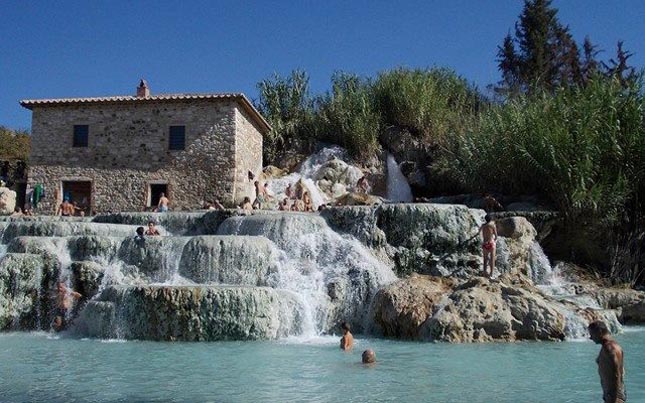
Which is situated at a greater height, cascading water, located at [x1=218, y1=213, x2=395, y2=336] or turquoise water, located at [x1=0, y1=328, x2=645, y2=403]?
cascading water, located at [x1=218, y1=213, x2=395, y2=336]

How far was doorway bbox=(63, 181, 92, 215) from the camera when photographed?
23.3 metres

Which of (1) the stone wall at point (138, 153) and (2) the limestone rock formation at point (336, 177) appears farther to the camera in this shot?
(2) the limestone rock formation at point (336, 177)

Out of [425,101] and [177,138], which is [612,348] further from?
[425,101]

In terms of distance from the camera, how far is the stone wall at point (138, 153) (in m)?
22.8

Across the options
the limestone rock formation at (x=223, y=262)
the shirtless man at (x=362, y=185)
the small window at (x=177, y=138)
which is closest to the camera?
the limestone rock formation at (x=223, y=262)

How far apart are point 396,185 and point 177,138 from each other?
29.3 feet

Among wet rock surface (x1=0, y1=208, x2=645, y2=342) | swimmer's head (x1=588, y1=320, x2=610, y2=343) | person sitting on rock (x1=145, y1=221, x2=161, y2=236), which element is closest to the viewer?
swimmer's head (x1=588, y1=320, x2=610, y2=343)

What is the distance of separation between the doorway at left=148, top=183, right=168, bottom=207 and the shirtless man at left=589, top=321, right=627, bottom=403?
19928mm

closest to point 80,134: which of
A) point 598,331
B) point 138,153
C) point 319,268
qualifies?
point 138,153

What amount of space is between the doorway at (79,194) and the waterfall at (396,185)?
11.5 m

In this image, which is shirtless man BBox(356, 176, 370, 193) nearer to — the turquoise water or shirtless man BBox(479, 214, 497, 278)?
shirtless man BBox(479, 214, 497, 278)

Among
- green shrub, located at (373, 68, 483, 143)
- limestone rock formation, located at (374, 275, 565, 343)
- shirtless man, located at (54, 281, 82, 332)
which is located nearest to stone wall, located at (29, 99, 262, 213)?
green shrub, located at (373, 68, 483, 143)

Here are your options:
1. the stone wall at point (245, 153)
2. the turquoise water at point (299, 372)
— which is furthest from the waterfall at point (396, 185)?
the turquoise water at point (299, 372)

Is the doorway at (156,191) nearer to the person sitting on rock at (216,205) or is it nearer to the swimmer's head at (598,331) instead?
the person sitting on rock at (216,205)
